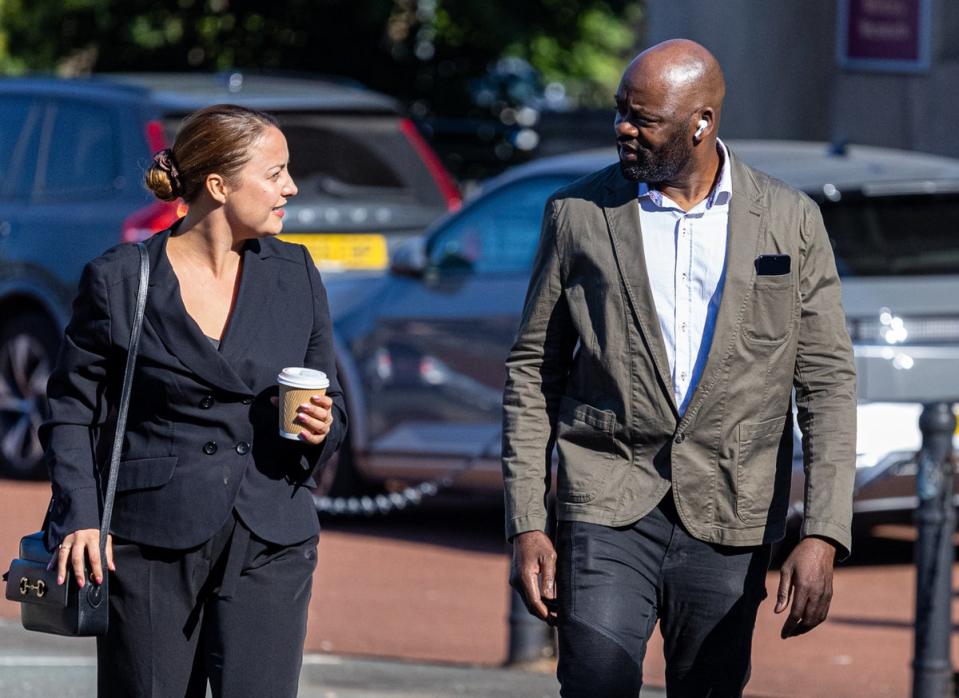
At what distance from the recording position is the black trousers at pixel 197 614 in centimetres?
389

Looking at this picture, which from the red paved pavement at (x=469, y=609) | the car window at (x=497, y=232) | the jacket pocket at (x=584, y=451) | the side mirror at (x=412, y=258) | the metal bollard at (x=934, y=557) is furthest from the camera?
the side mirror at (x=412, y=258)

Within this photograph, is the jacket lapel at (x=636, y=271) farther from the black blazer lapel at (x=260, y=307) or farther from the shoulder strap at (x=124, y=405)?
the shoulder strap at (x=124, y=405)

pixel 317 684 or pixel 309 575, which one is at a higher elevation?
pixel 309 575

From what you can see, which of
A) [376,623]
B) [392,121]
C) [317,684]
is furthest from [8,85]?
[317,684]

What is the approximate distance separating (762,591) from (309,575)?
36.9 inches

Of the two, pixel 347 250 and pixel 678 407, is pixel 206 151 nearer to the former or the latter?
pixel 678 407

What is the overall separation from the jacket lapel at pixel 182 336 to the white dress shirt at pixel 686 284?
0.85m

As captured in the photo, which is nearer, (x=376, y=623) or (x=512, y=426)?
(x=512, y=426)

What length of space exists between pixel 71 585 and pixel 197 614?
11.3 inches

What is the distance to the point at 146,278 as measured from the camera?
3.91 m

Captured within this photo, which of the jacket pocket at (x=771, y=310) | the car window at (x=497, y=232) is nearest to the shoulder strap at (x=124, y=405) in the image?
the jacket pocket at (x=771, y=310)

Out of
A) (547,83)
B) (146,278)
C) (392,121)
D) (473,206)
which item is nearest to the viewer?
(146,278)

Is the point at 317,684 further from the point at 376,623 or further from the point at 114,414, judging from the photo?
the point at 114,414

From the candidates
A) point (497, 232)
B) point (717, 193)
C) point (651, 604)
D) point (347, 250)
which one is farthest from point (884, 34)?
point (651, 604)
